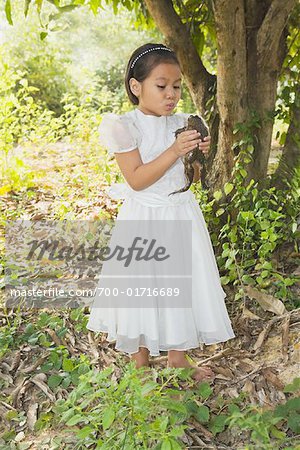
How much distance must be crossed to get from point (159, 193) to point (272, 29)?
1096 millimetres

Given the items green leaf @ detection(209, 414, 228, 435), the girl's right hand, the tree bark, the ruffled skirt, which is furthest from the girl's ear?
green leaf @ detection(209, 414, 228, 435)

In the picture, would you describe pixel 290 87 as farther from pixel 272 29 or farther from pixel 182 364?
pixel 182 364

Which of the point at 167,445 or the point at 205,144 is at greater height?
the point at 205,144

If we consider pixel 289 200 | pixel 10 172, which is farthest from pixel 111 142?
pixel 10 172

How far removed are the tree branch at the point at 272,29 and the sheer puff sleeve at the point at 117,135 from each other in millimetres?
1023

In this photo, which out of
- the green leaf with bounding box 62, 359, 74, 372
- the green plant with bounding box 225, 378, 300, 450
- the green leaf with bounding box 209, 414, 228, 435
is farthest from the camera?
the green leaf with bounding box 62, 359, 74, 372

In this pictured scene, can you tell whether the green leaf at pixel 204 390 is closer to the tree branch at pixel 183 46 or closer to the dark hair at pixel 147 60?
the dark hair at pixel 147 60

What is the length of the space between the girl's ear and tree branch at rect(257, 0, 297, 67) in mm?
915

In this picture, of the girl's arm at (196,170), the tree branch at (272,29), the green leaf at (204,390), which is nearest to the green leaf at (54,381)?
the green leaf at (204,390)

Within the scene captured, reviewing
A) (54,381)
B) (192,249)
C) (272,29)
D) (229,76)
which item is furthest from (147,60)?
(54,381)

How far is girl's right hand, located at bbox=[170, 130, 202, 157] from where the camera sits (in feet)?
6.40

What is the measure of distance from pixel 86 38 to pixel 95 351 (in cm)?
905

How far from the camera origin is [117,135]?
204 centimetres

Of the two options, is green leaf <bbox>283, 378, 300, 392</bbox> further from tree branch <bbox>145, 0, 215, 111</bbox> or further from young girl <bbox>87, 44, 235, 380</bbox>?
tree branch <bbox>145, 0, 215, 111</bbox>
